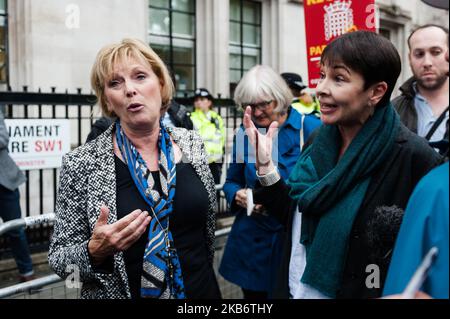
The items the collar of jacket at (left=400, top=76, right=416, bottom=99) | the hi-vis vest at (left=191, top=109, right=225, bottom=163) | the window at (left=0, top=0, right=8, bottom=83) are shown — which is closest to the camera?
the collar of jacket at (left=400, top=76, right=416, bottom=99)

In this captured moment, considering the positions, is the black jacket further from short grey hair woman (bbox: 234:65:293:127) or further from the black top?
short grey hair woman (bbox: 234:65:293:127)

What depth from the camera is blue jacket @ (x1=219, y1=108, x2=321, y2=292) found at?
3221mm

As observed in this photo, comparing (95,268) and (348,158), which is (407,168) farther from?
(95,268)

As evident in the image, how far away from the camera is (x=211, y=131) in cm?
753

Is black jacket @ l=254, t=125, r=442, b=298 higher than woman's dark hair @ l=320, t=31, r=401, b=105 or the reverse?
the reverse

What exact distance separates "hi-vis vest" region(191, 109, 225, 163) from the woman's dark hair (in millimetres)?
5308

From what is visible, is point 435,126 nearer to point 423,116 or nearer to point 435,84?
A: point 423,116

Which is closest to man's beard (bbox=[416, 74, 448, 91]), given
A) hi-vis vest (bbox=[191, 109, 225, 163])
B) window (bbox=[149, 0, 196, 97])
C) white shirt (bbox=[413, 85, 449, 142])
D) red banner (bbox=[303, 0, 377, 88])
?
white shirt (bbox=[413, 85, 449, 142])

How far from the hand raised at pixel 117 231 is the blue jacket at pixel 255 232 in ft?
4.06

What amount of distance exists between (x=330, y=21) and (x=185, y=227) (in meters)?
2.49

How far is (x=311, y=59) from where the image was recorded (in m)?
4.35

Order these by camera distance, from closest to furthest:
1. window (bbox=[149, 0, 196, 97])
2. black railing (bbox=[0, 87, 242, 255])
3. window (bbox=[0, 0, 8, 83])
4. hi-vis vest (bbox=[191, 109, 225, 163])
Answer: black railing (bbox=[0, 87, 242, 255]) < window (bbox=[0, 0, 8, 83]) < hi-vis vest (bbox=[191, 109, 225, 163]) < window (bbox=[149, 0, 196, 97])

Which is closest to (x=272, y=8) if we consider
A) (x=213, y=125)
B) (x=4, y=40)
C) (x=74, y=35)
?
(x=213, y=125)

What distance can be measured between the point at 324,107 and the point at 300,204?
1.29 feet
